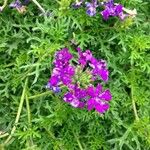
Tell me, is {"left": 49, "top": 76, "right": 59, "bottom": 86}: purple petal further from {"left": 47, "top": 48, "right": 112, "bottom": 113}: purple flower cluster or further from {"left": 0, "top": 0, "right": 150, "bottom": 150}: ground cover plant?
{"left": 0, "top": 0, "right": 150, "bottom": 150}: ground cover plant

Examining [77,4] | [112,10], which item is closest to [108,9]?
[112,10]

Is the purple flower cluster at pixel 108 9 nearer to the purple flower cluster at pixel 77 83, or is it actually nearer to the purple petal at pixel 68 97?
the purple flower cluster at pixel 77 83

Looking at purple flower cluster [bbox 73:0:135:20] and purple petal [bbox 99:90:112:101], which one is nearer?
purple petal [bbox 99:90:112:101]

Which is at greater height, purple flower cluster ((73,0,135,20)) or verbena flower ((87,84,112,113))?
purple flower cluster ((73,0,135,20))

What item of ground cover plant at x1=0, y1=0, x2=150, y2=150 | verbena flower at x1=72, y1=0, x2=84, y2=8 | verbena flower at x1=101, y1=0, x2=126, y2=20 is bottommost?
ground cover plant at x1=0, y1=0, x2=150, y2=150

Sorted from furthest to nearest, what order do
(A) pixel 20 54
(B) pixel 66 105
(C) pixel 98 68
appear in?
(A) pixel 20 54
(B) pixel 66 105
(C) pixel 98 68

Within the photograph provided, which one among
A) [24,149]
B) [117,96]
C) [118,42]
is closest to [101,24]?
[118,42]

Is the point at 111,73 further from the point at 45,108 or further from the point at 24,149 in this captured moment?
the point at 24,149

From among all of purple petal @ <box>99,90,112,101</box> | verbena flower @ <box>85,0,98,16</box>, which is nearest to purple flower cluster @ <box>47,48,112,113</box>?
purple petal @ <box>99,90,112,101</box>
